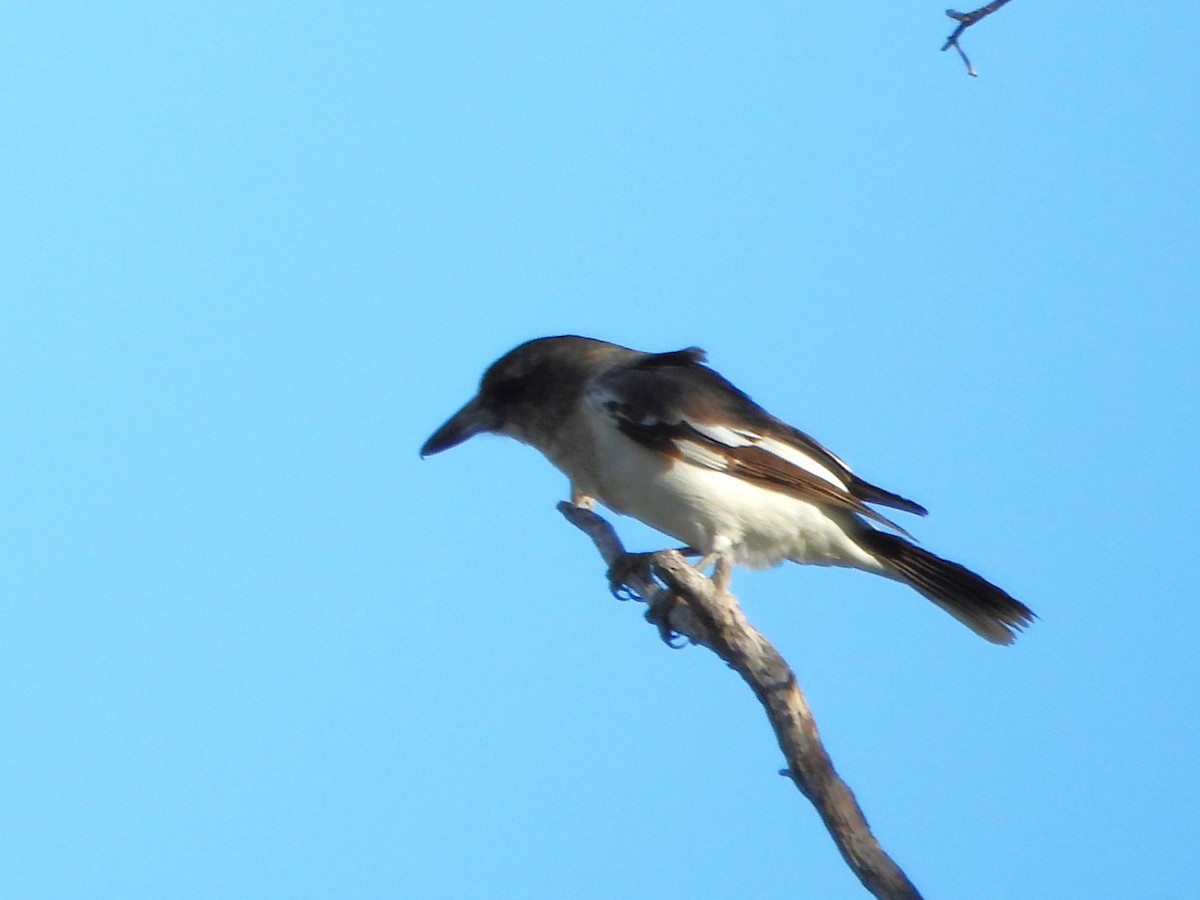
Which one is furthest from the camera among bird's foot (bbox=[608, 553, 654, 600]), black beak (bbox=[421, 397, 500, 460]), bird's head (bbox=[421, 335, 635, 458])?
black beak (bbox=[421, 397, 500, 460])

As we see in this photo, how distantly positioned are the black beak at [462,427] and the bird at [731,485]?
0.56m

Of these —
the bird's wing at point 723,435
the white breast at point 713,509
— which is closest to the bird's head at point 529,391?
the bird's wing at point 723,435

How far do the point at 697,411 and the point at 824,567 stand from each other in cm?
87

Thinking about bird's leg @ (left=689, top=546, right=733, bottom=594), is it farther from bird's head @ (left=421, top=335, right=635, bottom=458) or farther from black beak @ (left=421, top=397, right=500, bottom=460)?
black beak @ (left=421, top=397, right=500, bottom=460)

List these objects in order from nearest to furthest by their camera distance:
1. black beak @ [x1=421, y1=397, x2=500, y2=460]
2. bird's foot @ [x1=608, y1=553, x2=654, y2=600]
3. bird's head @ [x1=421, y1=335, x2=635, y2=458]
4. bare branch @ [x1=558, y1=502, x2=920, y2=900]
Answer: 1. bare branch @ [x1=558, y1=502, x2=920, y2=900]
2. bird's foot @ [x1=608, y1=553, x2=654, y2=600]
3. bird's head @ [x1=421, y1=335, x2=635, y2=458]
4. black beak @ [x1=421, y1=397, x2=500, y2=460]

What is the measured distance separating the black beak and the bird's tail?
189cm

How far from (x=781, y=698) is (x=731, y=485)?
4.96 ft

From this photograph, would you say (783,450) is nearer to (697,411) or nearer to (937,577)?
(697,411)

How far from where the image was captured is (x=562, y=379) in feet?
23.1

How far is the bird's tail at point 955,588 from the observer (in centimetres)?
640

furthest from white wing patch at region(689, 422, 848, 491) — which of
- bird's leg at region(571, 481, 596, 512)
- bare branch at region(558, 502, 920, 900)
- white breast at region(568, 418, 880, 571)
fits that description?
bare branch at region(558, 502, 920, 900)

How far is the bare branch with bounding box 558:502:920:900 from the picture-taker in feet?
15.3

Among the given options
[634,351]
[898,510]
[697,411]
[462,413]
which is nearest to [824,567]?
[898,510]

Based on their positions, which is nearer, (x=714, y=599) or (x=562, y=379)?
(x=714, y=599)
